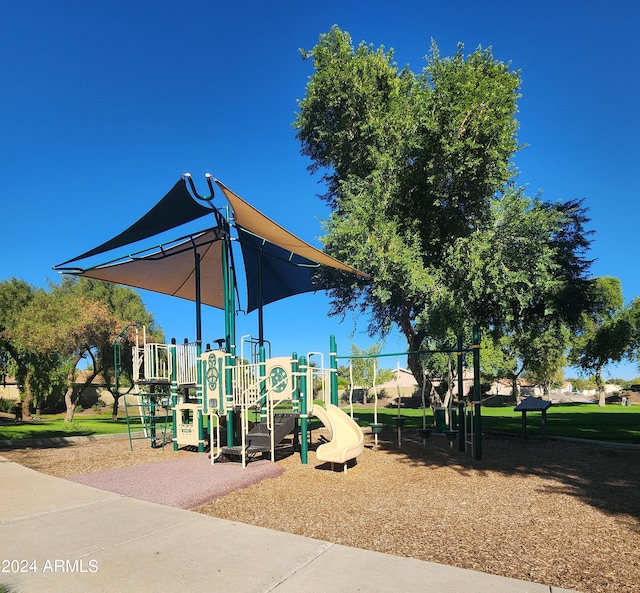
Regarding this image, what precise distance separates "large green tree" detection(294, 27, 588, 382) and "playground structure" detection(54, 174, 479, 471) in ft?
7.34

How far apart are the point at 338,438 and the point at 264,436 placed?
1.70m

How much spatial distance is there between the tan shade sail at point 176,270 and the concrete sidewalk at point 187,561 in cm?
853

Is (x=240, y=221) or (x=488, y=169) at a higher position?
(x=488, y=169)

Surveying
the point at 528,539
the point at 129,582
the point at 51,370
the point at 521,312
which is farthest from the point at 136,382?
the point at 51,370

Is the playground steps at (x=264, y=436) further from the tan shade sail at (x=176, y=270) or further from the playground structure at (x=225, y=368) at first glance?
the tan shade sail at (x=176, y=270)

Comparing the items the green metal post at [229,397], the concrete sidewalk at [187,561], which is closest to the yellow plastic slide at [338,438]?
the green metal post at [229,397]

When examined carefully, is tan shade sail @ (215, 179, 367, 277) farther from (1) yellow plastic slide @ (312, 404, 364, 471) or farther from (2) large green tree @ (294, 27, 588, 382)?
(1) yellow plastic slide @ (312, 404, 364, 471)

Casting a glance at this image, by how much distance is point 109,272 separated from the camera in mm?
14305

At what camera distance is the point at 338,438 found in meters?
10.1

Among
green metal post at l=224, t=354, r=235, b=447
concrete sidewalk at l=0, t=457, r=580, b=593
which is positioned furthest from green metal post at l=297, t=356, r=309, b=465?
concrete sidewalk at l=0, t=457, r=580, b=593

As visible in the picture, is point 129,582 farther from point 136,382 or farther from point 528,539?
point 136,382

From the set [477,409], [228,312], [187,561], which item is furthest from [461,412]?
[187,561]

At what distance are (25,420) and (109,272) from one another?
20.3 meters

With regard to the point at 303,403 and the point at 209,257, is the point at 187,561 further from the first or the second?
the point at 209,257
